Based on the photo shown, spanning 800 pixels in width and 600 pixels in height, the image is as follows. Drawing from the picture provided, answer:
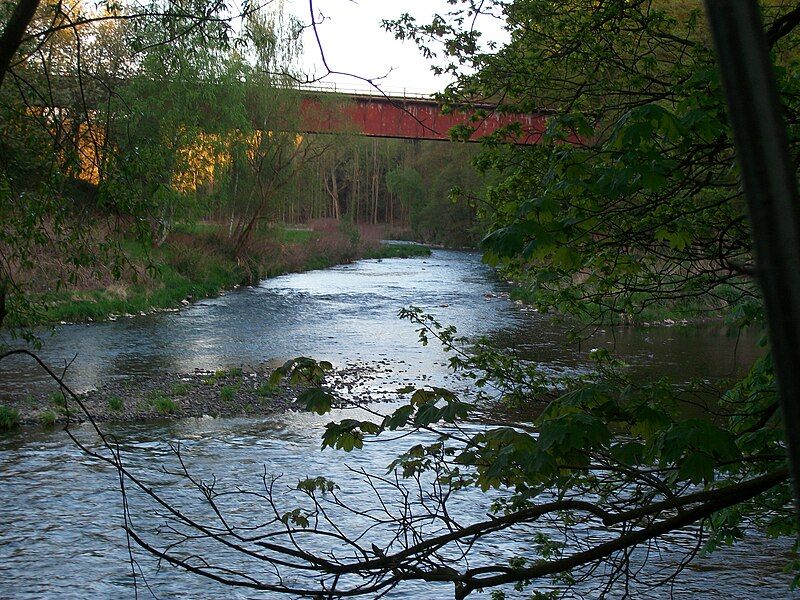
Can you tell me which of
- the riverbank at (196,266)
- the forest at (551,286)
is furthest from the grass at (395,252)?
the forest at (551,286)

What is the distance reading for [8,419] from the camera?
38.7 ft

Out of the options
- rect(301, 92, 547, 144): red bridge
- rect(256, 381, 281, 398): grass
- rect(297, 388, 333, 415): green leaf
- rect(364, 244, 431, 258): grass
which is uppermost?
rect(301, 92, 547, 144): red bridge

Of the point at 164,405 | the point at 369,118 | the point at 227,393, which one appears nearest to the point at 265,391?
the point at 227,393

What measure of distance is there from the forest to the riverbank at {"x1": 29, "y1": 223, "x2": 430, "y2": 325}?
17.0 feet

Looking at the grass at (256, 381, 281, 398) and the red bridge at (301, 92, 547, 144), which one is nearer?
the grass at (256, 381, 281, 398)

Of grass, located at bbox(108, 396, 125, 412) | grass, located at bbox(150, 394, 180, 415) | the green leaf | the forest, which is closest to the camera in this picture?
the forest

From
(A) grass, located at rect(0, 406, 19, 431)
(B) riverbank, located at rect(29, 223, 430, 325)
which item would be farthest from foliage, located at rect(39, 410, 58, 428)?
(B) riverbank, located at rect(29, 223, 430, 325)

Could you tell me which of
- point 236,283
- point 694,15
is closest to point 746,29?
point 694,15

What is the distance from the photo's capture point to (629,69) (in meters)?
5.66

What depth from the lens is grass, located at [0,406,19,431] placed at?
11.8 m

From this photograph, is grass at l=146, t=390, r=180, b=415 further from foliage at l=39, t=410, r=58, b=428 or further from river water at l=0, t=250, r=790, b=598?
foliage at l=39, t=410, r=58, b=428

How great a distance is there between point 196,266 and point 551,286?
76.6 ft

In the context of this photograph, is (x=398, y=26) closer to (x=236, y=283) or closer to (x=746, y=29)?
(x=746, y=29)

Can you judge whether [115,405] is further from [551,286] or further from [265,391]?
[551,286]
